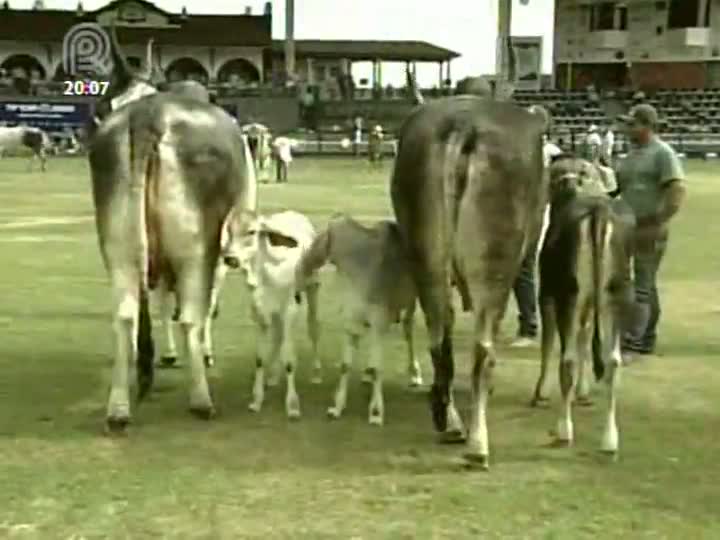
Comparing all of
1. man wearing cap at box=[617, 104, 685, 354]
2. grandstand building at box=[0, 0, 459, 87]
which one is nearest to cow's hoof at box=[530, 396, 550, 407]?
man wearing cap at box=[617, 104, 685, 354]

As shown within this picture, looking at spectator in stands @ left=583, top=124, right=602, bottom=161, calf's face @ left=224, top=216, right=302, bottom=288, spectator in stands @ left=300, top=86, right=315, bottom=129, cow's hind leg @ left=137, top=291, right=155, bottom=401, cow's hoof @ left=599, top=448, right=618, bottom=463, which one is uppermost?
calf's face @ left=224, top=216, right=302, bottom=288

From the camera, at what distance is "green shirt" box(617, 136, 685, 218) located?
11.5 m

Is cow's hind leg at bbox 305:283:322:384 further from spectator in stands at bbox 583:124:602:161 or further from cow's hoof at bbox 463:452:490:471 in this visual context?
spectator in stands at bbox 583:124:602:161

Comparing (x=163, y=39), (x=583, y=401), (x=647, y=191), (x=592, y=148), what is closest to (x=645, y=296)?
(x=647, y=191)

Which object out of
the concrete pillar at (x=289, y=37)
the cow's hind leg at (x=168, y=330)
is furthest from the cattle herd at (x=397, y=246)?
the concrete pillar at (x=289, y=37)

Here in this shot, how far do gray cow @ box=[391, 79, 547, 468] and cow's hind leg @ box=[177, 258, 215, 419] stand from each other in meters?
1.44

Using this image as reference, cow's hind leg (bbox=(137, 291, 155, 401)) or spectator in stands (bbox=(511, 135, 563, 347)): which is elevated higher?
cow's hind leg (bbox=(137, 291, 155, 401))

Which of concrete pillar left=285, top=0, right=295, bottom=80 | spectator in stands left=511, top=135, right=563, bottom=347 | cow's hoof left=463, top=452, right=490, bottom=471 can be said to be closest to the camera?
cow's hoof left=463, top=452, right=490, bottom=471

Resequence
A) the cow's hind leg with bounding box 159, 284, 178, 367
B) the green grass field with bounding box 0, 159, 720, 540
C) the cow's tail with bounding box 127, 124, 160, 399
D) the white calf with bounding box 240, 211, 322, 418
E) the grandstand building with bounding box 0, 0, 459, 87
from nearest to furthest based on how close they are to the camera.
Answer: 1. the green grass field with bounding box 0, 159, 720, 540
2. the cow's tail with bounding box 127, 124, 160, 399
3. the white calf with bounding box 240, 211, 322, 418
4. the cow's hind leg with bounding box 159, 284, 178, 367
5. the grandstand building with bounding box 0, 0, 459, 87

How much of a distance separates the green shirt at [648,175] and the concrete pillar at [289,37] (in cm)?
6617

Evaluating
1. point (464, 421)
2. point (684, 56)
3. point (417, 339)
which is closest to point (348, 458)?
point (464, 421)

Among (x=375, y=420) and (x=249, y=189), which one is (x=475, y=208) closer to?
(x=375, y=420)

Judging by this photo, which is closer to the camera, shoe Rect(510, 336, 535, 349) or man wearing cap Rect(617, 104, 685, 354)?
man wearing cap Rect(617, 104, 685, 354)

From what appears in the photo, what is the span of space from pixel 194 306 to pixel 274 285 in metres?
0.69
